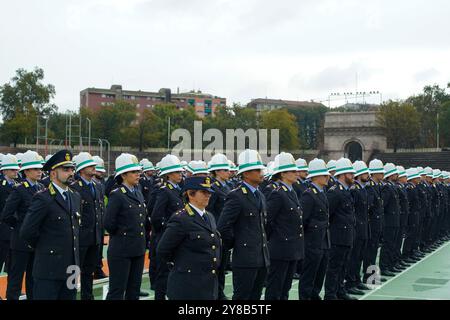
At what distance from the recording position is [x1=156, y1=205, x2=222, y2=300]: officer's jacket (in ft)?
16.7

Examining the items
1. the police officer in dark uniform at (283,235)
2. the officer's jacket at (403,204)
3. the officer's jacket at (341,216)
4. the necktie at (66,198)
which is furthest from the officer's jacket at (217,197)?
the officer's jacket at (403,204)

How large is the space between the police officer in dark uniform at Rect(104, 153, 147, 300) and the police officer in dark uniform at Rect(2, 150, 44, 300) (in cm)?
139

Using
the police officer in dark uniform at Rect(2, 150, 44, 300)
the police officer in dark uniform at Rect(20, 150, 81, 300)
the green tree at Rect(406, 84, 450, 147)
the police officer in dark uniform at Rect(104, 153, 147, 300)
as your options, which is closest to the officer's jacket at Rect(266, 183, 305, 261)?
the police officer in dark uniform at Rect(104, 153, 147, 300)

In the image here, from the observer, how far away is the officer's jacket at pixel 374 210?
33.8ft

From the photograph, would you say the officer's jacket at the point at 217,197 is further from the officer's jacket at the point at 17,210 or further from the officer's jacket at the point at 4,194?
the officer's jacket at the point at 4,194

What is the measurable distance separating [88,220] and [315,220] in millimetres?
2991

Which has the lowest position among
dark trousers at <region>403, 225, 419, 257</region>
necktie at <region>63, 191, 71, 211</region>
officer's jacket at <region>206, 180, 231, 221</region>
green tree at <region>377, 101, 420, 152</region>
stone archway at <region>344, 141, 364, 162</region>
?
dark trousers at <region>403, 225, 419, 257</region>

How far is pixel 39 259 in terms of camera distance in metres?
5.77

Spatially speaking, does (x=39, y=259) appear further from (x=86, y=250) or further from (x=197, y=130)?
(x=197, y=130)

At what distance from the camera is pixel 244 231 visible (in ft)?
20.4

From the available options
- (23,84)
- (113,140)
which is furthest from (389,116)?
(23,84)

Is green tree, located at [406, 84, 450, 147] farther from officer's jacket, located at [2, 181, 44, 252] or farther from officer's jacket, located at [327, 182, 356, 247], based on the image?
officer's jacket, located at [2, 181, 44, 252]

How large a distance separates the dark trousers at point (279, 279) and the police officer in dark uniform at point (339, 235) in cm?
145

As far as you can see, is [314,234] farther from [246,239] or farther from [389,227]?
[389,227]
